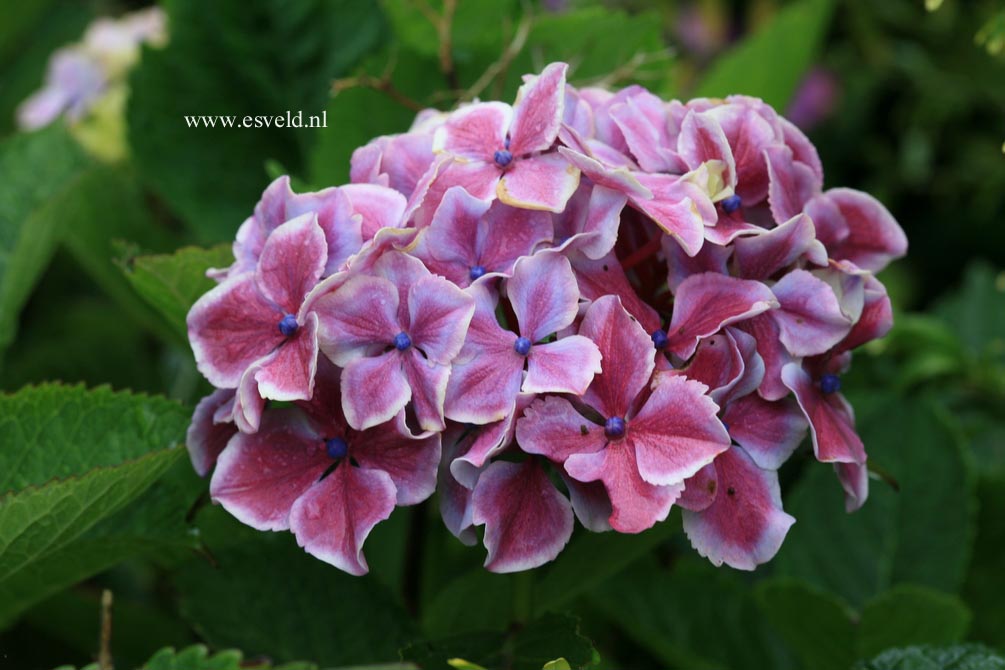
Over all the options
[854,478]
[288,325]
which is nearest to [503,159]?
[288,325]

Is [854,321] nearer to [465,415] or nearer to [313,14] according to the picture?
[465,415]

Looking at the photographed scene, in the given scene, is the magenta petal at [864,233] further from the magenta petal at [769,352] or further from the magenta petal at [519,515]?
the magenta petal at [519,515]

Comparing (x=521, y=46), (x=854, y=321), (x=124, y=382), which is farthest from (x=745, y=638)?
(x=124, y=382)

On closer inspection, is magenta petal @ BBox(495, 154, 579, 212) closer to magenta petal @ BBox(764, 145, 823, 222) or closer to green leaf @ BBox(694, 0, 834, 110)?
magenta petal @ BBox(764, 145, 823, 222)

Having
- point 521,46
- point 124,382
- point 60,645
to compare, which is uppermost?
point 521,46

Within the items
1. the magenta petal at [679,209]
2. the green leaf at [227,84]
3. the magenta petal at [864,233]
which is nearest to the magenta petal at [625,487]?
the magenta petal at [679,209]

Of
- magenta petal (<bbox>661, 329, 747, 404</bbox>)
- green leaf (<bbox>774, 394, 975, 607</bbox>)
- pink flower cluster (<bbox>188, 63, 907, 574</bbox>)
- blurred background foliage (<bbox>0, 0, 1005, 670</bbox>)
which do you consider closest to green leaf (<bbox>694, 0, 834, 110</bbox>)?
blurred background foliage (<bbox>0, 0, 1005, 670</bbox>)
